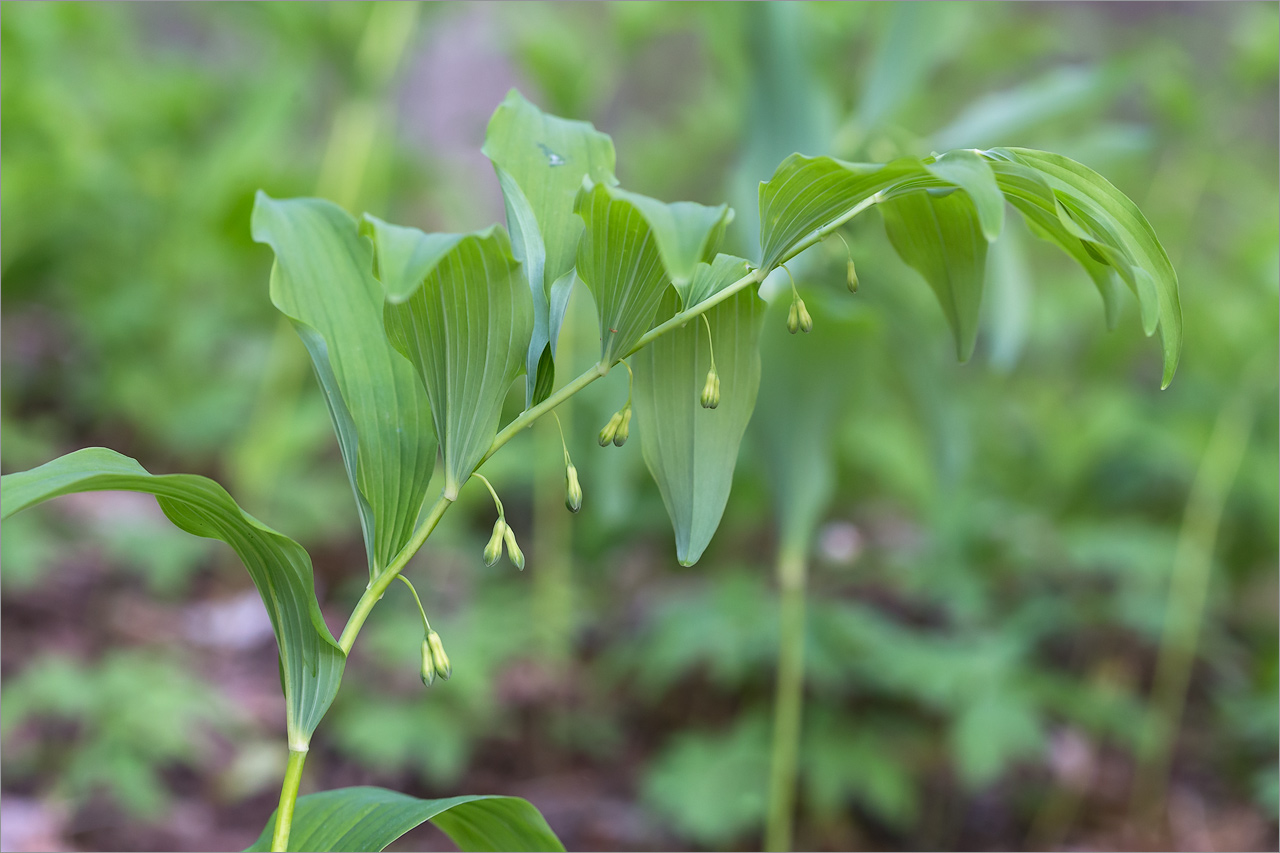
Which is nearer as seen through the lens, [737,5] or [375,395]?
[375,395]

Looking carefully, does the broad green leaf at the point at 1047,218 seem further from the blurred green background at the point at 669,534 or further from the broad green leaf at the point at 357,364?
the blurred green background at the point at 669,534

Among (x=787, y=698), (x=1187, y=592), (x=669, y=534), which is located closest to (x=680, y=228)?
(x=787, y=698)

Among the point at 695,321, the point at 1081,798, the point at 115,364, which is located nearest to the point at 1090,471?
the point at 1081,798

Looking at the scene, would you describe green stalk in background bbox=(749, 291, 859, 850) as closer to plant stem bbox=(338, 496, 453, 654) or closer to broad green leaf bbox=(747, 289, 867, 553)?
broad green leaf bbox=(747, 289, 867, 553)

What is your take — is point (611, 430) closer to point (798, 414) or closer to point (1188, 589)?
point (798, 414)

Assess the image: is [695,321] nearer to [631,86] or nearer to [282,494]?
[282,494]

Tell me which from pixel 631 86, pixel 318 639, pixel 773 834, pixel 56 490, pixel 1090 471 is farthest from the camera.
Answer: pixel 631 86
